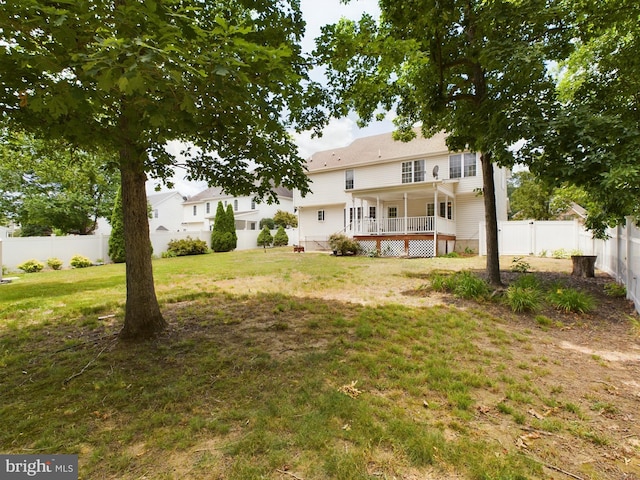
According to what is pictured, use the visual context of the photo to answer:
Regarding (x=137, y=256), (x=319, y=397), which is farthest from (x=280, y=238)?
(x=319, y=397)

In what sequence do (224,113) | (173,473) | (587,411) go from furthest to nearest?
(224,113) → (587,411) → (173,473)

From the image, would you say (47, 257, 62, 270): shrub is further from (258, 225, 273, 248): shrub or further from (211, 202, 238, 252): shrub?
(258, 225, 273, 248): shrub

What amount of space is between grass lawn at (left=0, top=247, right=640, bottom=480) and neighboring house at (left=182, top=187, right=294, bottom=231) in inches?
1033

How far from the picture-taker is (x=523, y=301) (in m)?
5.76

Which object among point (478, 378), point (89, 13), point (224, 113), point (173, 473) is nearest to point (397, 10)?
point (224, 113)

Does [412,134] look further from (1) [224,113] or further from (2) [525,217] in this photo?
(2) [525,217]

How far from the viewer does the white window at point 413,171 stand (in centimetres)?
1981

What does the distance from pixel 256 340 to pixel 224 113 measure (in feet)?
10.0

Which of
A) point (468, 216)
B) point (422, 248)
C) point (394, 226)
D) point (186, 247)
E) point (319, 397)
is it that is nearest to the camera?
point (319, 397)

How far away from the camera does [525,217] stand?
2856 cm

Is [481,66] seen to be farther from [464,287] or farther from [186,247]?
[186,247]

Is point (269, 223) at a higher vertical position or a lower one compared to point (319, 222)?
higher

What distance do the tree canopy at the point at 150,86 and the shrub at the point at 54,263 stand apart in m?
12.8

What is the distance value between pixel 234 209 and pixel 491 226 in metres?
31.3
